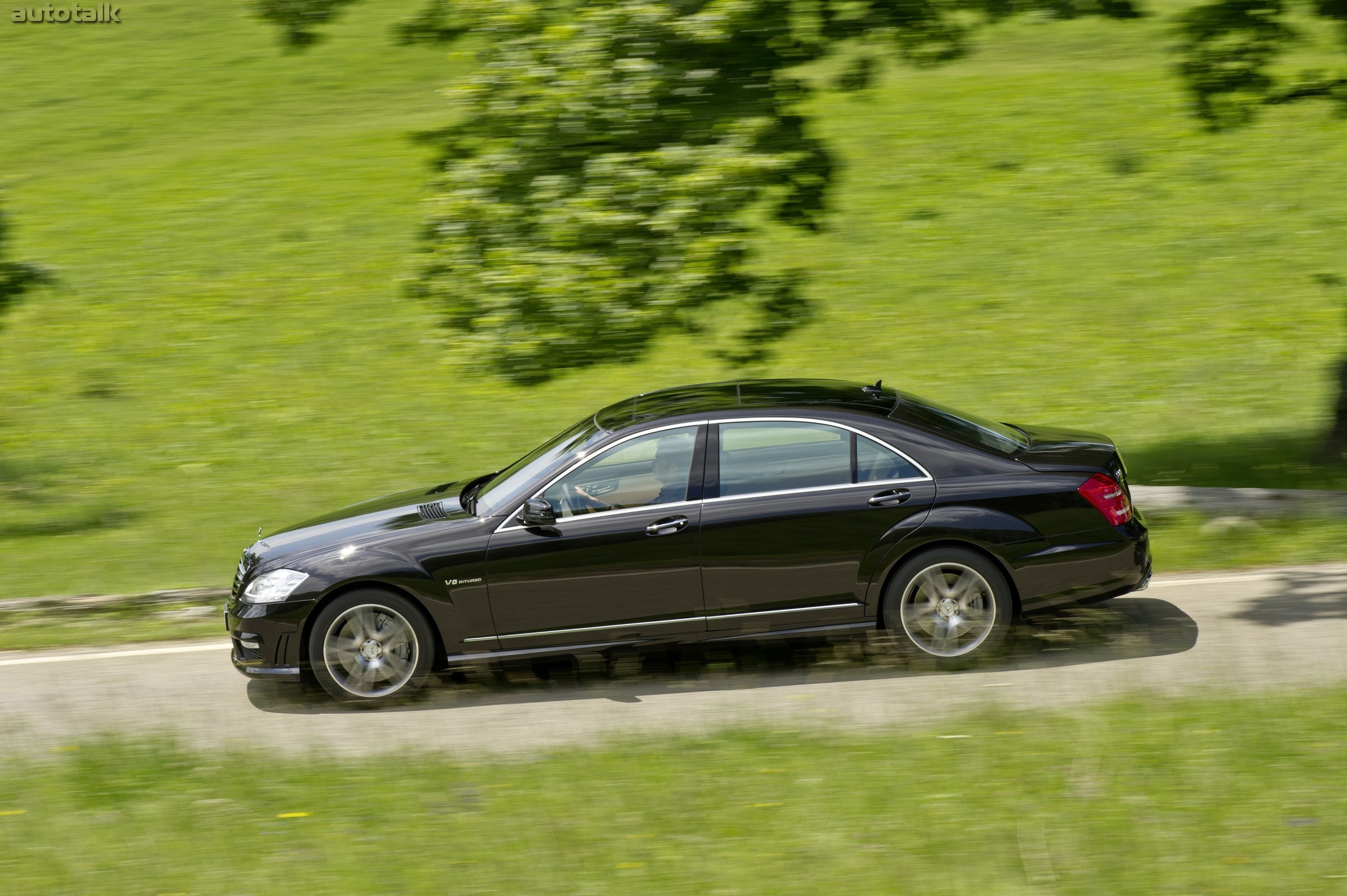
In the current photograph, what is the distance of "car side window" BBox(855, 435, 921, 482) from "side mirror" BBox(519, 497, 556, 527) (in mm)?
1627

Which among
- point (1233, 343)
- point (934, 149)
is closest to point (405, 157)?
point (934, 149)

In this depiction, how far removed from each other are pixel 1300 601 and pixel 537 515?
4.54m

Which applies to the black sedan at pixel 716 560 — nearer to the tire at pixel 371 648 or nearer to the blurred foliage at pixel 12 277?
the tire at pixel 371 648

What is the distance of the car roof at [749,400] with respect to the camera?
7469 mm

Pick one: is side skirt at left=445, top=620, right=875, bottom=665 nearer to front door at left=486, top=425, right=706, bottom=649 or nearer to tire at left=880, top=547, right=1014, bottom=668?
front door at left=486, top=425, right=706, bottom=649

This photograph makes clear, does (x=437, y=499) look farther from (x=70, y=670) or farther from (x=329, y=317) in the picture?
(x=329, y=317)

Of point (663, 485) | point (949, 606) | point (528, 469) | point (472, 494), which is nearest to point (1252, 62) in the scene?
point (949, 606)

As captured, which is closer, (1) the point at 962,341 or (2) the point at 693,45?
(2) the point at 693,45

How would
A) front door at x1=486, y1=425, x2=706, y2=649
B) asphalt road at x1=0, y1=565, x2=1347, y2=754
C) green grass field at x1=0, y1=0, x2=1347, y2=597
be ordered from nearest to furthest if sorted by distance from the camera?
asphalt road at x1=0, y1=565, x2=1347, y2=754 → front door at x1=486, y1=425, x2=706, y2=649 → green grass field at x1=0, y1=0, x2=1347, y2=597

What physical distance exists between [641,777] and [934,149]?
19572mm

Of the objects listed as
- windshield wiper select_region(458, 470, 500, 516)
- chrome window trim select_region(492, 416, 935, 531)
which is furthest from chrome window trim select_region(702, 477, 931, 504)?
windshield wiper select_region(458, 470, 500, 516)

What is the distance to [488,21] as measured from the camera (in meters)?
9.45

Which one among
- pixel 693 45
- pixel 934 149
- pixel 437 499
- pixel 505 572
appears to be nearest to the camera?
pixel 505 572

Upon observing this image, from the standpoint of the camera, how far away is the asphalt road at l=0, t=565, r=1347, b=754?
6605 millimetres
